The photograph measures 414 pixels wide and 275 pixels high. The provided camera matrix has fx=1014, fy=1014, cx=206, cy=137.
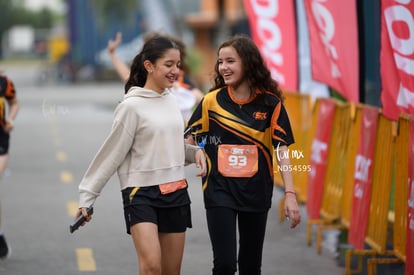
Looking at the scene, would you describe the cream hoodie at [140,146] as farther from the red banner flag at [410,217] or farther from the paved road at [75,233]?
the paved road at [75,233]

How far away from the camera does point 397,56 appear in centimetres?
712

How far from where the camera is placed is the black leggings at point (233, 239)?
5863mm

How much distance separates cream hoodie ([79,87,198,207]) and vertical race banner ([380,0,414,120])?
2034 mm

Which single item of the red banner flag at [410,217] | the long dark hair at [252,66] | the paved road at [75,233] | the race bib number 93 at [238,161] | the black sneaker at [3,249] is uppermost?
the long dark hair at [252,66]

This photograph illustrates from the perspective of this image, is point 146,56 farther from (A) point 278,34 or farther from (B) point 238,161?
(A) point 278,34

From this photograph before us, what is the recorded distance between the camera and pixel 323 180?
32.1ft

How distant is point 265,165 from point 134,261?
Answer: 2842mm

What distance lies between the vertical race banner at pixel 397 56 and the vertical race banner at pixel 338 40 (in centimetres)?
122

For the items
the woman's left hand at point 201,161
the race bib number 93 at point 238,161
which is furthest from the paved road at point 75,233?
the woman's left hand at point 201,161

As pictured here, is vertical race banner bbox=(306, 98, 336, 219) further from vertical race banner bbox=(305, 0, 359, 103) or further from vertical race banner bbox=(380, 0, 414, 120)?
vertical race banner bbox=(380, 0, 414, 120)

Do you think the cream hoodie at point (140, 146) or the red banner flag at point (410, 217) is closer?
the cream hoodie at point (140, 146)

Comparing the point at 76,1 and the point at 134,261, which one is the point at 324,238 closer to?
the point at 134,261

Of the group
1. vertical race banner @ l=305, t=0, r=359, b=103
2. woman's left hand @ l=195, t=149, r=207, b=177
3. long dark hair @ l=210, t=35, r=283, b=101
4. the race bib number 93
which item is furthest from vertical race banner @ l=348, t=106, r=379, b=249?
woman's left hand @ l=195, t=149, r=207, b=177

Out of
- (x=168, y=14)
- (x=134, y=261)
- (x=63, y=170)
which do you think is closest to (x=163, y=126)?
(x=134, y=261)
